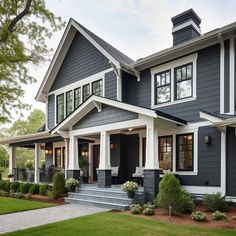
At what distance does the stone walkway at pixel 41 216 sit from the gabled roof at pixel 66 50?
20.0 feet

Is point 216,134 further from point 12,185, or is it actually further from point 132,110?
point 12,185

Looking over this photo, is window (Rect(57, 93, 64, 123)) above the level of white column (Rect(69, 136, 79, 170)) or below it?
above

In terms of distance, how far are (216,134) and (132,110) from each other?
2971 mm

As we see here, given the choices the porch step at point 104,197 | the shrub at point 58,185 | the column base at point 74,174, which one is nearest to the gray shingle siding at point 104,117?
the column base at point 74,174

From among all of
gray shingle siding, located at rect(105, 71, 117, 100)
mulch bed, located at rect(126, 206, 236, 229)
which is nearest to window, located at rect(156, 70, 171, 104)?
gray shingle siding, located at rect(105, 71, 117, 100)

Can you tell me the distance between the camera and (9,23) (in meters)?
7.82

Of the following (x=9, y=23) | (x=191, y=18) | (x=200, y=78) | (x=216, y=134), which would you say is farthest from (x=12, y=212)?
(x=191, y=18)

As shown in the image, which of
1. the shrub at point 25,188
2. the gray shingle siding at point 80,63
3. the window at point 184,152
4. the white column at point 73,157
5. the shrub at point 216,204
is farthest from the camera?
the shrub at point 25,188

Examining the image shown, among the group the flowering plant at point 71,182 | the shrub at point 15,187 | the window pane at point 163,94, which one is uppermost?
the window pane at point 163,94

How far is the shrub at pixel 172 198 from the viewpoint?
835 cm

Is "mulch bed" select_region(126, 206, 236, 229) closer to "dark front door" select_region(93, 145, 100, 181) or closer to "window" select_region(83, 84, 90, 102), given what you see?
"dark front door" select_region(93, 145, 100, 181)

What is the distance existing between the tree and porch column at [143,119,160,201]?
4276 mm

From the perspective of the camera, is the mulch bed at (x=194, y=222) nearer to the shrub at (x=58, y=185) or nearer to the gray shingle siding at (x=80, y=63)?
the shrub at (x=58, y=185)

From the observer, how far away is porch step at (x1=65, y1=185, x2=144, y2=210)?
31.6ft
